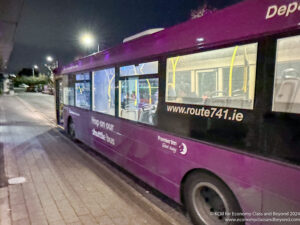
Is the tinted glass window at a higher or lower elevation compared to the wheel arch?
higher

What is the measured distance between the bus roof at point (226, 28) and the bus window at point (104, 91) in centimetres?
112

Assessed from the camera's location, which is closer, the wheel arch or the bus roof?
the bus roof

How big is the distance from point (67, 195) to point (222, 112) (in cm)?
314

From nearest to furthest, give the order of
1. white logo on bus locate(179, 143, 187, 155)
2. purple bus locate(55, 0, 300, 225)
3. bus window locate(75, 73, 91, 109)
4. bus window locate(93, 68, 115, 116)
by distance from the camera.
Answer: purple bus locate(55, 0, 300, 225)
white logo on bus locate(179, 143, 187, 155)
bus window locate(93, 68, 115, 116)
bus window locate(75, 73, 91, 109)

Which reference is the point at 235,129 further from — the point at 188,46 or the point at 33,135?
the point at 33,135

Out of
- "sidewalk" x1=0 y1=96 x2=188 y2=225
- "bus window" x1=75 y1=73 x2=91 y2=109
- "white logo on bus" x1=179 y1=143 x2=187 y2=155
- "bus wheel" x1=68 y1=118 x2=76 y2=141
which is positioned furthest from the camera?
"bus wheel" x1=68 y1=118 x2=76 y2=141

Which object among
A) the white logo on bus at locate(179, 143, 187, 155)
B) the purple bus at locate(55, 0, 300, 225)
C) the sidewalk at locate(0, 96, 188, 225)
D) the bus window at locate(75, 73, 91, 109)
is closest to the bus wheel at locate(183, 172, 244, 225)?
the purple bus at locate(55, 0, 300, 225)

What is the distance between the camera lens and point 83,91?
7.25m

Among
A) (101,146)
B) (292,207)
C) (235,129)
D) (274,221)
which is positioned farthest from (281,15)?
(101,146)

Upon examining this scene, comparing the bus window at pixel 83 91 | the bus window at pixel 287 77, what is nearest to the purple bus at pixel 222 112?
the bus window at pixel 287 77

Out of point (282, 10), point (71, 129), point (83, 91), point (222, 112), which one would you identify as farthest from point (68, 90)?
point (282, 10)

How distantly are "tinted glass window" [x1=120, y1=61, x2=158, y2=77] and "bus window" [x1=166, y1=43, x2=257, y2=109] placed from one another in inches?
15.5

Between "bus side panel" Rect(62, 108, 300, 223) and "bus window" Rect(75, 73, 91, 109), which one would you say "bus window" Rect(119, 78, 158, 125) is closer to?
"bus side panel" Rect(62, 108, 300, 223)

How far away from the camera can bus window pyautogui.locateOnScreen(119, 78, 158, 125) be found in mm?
4078
